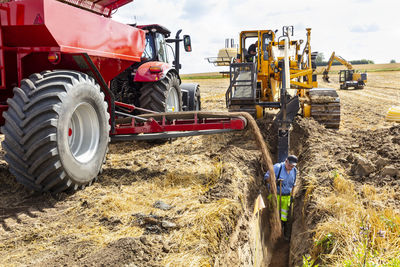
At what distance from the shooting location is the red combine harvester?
146 inches

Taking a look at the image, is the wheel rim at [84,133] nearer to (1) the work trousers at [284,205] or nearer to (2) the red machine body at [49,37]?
(2) the red machine body at [49,37]

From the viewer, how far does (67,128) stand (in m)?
3.91

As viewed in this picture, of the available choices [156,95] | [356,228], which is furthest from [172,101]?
[356,228]

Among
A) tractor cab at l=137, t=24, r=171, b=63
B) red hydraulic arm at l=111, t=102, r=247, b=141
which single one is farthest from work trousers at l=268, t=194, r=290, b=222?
tractor cab at l=137, t=24, r=171, b=63

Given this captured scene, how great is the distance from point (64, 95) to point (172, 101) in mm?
3969

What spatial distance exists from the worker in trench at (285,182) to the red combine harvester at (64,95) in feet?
3.98

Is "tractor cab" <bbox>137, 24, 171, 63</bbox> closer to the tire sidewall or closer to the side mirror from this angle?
the side mirror

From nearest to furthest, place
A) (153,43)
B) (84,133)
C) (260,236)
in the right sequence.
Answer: (84,133) → (260,236) → (153,43)

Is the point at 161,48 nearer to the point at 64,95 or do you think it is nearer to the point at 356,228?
the point at 64,95

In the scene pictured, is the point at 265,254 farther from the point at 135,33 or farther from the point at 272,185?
the point at 135,33

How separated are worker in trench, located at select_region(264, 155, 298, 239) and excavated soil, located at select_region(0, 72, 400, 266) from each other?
22 cm

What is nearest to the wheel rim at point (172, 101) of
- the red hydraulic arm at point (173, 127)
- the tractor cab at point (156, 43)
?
the tractor cab at point (156, 43)

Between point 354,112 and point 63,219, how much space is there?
12768 millimetres

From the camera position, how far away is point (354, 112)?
45.4 ft
